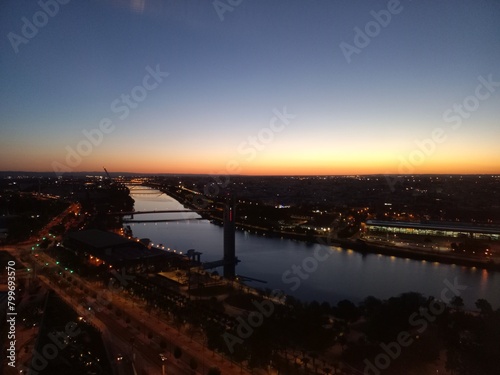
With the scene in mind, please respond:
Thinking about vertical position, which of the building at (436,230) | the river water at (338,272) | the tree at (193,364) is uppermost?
the tree at (193,364)

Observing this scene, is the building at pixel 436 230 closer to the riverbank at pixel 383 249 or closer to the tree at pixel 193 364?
the riverbank at pixel 383 249

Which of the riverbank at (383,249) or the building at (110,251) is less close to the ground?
the building at (110,251)

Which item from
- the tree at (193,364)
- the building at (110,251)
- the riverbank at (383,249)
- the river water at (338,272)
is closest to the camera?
the tree at (193,364)

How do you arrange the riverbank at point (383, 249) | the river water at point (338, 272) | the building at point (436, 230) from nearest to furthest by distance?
1. the river water at point (338, 272)
2. the riverbank at point (383, 249)
3. the building at point (436, 230)

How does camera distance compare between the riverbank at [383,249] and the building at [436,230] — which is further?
the building at [436,230]

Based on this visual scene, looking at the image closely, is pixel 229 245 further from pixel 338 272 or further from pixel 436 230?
pixel 436 230

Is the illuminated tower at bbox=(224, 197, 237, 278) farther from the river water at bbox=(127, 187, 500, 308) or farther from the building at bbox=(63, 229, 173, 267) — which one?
the building at bbox=(63, 229, 173, 267)

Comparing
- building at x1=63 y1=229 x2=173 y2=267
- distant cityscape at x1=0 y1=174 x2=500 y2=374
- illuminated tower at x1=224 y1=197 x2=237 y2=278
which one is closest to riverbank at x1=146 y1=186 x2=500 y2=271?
distant cityscape at x1=0 y1=174 x2=500 y2=374

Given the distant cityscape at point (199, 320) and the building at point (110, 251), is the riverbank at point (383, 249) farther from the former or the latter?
the building at point (110, 251)

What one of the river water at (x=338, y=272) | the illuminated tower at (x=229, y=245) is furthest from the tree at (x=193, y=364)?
the illuminated tower at (x=229, y=245)
